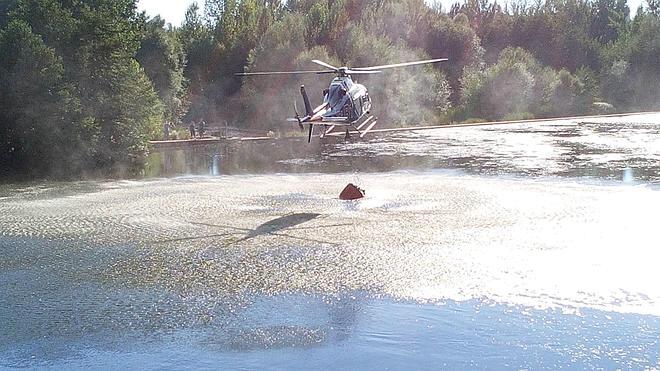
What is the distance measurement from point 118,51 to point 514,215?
1542 centimetres

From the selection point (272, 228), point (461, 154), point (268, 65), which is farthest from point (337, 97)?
point (268, 65)

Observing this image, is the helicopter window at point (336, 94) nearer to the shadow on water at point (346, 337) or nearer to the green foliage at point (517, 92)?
the shadow on water at point (346, 337)

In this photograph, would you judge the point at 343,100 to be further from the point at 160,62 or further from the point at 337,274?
the point at 160,62

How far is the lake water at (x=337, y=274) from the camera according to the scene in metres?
6.80

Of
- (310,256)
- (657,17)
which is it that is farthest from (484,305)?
(657,17)

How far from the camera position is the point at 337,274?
362 inches

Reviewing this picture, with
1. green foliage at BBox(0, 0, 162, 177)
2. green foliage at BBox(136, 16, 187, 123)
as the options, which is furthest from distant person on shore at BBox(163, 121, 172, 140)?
green foliage at BBox(0, 0, 162, 177)

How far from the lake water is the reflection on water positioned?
1.83 m

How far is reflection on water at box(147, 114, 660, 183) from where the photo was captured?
19.6m

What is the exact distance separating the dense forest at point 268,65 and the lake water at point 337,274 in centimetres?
446

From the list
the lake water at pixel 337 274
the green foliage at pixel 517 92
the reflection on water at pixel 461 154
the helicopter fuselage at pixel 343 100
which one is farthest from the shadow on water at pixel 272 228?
the green foliage at pixel 517 92

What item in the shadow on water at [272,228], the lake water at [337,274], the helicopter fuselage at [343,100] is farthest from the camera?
the helicopter fuselage at [343,100]

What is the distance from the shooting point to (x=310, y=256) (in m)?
10.1

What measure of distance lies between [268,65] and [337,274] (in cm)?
3005
